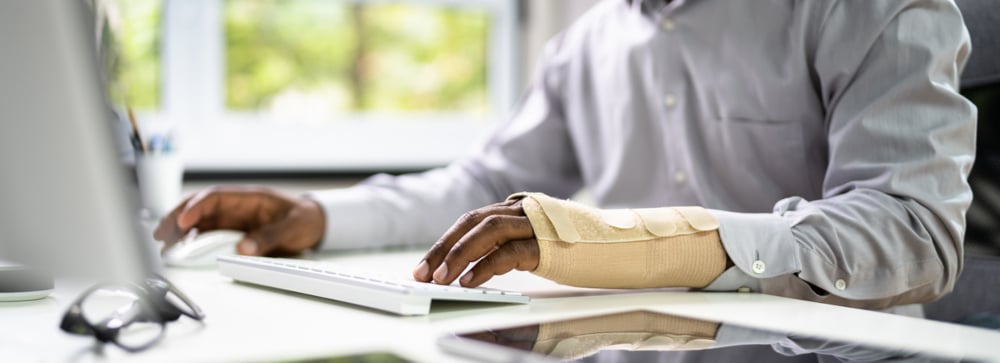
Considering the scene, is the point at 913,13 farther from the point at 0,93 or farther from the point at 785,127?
the point at 0,93

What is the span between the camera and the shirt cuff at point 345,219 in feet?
4.50

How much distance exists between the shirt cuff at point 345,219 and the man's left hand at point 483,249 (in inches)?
19.2

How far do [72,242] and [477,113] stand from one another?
221 centimetres

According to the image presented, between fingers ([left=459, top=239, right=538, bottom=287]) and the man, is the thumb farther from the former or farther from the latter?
fingers ([left=459, top=239, right=538, bottom=287])

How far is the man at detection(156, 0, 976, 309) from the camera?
37.1 inches

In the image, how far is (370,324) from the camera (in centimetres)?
76

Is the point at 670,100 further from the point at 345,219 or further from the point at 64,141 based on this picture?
the point at 64,141

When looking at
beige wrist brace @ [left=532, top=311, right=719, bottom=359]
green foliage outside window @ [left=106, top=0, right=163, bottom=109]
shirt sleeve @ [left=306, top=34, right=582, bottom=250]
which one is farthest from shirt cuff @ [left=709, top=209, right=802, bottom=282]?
green foliage outside window @ [left=106, top=0, right=163, bottom=109]

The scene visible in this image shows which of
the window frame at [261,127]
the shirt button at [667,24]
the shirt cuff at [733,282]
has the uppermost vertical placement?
the shirt button at [667,24]

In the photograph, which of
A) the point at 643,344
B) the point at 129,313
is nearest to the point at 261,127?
the point at 129,313

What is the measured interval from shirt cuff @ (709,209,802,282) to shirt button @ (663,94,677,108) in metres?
0.44

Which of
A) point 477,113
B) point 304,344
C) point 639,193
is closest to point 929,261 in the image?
point 639,193

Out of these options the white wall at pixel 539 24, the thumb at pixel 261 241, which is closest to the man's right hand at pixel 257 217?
the thumb at pixel 261 241

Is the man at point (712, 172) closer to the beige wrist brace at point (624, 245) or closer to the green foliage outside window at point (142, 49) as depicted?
the beige wrist brace at point (624, 245)
